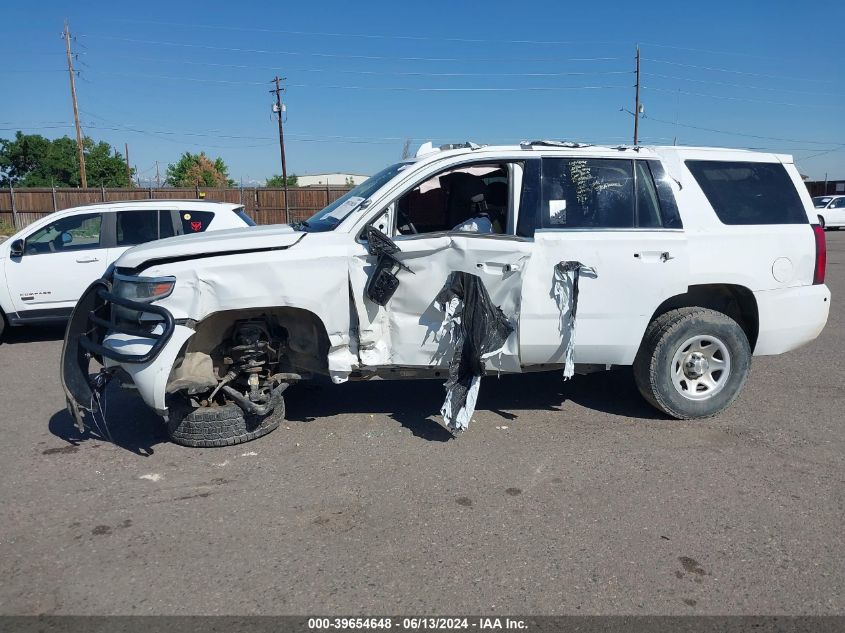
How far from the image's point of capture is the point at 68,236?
8.86 m

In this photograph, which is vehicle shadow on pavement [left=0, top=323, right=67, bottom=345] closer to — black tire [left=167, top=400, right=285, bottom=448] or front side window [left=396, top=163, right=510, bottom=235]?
black tire [left=167, top=400, right=285, bottom=448]

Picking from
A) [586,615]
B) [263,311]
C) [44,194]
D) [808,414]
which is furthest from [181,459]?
[44,194]

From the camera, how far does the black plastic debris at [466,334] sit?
486cm

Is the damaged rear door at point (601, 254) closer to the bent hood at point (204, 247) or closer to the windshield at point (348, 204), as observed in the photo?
the windshield at point (348, 204)

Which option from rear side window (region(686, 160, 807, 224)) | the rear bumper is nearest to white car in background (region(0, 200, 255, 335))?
rear side window (region(686, 160, 807, 224))

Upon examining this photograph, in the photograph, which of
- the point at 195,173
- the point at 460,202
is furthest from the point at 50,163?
the point at 460,202

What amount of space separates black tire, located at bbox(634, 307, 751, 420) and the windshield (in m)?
2.41

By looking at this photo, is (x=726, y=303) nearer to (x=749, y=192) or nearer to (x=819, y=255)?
(x=819, y=255)

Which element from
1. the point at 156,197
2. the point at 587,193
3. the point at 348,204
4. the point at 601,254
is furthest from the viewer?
the point at 156,197

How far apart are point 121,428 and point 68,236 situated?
457cm

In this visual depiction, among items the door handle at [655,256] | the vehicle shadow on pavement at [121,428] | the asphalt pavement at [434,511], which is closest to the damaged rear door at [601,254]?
the door handle at [655,256]

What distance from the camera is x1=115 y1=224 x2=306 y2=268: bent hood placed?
4.55 m

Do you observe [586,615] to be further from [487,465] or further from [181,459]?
[181,459]

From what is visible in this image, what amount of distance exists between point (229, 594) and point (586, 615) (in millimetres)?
1661
